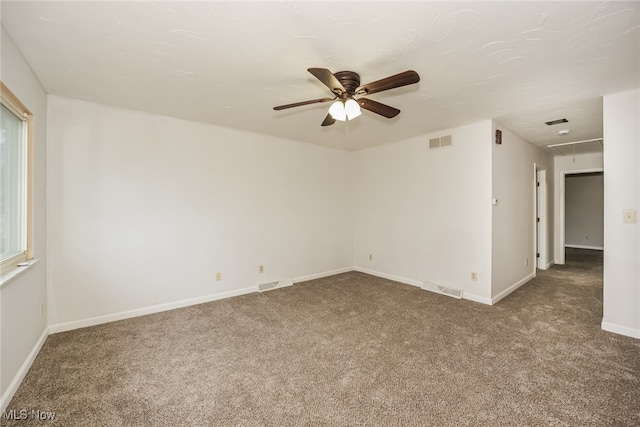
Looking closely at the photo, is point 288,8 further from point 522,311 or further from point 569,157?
point 569,157

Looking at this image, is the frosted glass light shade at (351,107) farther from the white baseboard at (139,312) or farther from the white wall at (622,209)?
the white baseboard at (139,312)

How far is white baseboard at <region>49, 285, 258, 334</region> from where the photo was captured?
287cm

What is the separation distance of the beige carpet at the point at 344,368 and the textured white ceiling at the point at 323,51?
235 cm

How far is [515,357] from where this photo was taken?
2.34 m


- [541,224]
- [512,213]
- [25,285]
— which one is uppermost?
[512,213]

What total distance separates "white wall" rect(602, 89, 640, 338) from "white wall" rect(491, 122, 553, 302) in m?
1.03

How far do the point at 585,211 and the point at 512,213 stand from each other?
5.90 meters

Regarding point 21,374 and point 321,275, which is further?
point 321,275

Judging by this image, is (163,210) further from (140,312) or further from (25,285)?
(25,285)

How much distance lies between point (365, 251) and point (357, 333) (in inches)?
102

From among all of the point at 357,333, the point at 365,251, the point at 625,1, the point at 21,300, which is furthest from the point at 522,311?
the point at 21,300

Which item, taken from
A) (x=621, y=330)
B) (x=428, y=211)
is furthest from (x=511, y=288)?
(x=428, y=211)

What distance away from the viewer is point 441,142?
4086 millimetres

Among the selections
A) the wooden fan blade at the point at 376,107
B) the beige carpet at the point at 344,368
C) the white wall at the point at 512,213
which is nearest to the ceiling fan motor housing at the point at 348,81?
the wooden fan blade at the point at 376,107
